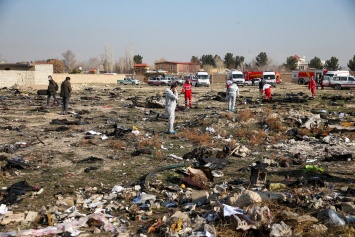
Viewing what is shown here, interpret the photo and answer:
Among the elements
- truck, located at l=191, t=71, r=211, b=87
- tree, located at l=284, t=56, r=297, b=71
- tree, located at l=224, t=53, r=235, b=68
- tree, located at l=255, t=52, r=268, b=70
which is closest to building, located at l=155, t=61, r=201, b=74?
tree, located at l=224, t=53, r=235, b=68

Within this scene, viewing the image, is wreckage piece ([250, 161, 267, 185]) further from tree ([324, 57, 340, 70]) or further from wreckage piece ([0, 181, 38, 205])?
tree ([324, 57, 340, 70])

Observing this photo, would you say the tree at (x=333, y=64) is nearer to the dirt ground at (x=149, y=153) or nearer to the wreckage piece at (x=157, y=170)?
the dirt ground at (x=149, y=153)

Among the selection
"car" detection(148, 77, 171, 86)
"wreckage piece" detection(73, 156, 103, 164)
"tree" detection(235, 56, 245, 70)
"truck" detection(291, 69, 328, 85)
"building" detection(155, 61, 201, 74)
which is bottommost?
"wreckage piece" detection(73, 156, 103, 164)

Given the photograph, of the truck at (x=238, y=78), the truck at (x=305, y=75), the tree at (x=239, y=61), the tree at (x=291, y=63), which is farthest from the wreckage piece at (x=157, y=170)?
the tree at (x=239, y=61)

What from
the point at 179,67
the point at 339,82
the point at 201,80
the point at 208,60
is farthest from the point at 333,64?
the point at 339,82

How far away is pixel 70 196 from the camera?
6.00 m

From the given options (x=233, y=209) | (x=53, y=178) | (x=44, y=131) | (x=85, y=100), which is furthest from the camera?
(x=85, y=100)

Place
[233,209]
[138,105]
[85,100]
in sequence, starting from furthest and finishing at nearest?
[85,100]
[138,105]
[233,209]

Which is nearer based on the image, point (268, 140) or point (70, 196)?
point (70, 196)

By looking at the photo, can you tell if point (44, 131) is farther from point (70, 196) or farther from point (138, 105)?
point (138, 105)

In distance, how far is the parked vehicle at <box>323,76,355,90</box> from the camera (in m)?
35.2

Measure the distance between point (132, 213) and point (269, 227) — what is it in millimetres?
1959

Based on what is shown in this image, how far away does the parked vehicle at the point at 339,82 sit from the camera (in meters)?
35.2

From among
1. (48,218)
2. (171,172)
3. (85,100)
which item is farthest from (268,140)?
(85,100)
